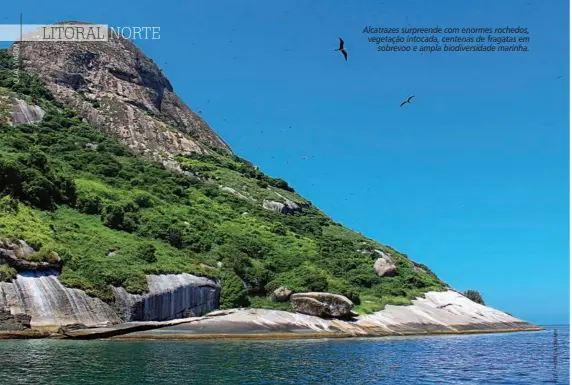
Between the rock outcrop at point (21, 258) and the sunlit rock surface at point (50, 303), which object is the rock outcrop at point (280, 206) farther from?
the sunlit rock surface at point (50, 303)

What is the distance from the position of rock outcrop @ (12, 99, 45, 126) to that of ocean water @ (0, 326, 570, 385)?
79.7 metres

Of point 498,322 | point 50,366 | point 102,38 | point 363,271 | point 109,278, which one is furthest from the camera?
point 102,38

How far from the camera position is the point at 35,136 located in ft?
349

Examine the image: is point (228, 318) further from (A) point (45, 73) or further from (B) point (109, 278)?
(A) point (45, 73)

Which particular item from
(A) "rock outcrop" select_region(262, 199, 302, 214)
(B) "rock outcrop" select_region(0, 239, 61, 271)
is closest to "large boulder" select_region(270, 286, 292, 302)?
(B) "rock outcrop" select_region(0, 239, 61, 271)

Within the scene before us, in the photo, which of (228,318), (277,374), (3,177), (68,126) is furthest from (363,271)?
(68,126)

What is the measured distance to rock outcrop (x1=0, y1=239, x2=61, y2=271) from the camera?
2069 inches

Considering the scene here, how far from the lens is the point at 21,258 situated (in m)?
53.2

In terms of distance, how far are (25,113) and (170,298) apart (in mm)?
73364

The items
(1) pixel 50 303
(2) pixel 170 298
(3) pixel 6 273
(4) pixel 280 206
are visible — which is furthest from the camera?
(4) pixel 280 206

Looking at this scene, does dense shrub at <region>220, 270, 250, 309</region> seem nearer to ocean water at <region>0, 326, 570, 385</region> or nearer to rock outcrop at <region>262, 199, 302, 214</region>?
ocean water at <region>0, 326, 570, 385</region>

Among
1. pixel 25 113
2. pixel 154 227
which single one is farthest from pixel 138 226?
pixel 25 113

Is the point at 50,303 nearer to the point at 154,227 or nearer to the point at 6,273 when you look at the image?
the point at 6,273

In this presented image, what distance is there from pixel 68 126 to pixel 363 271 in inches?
2855
